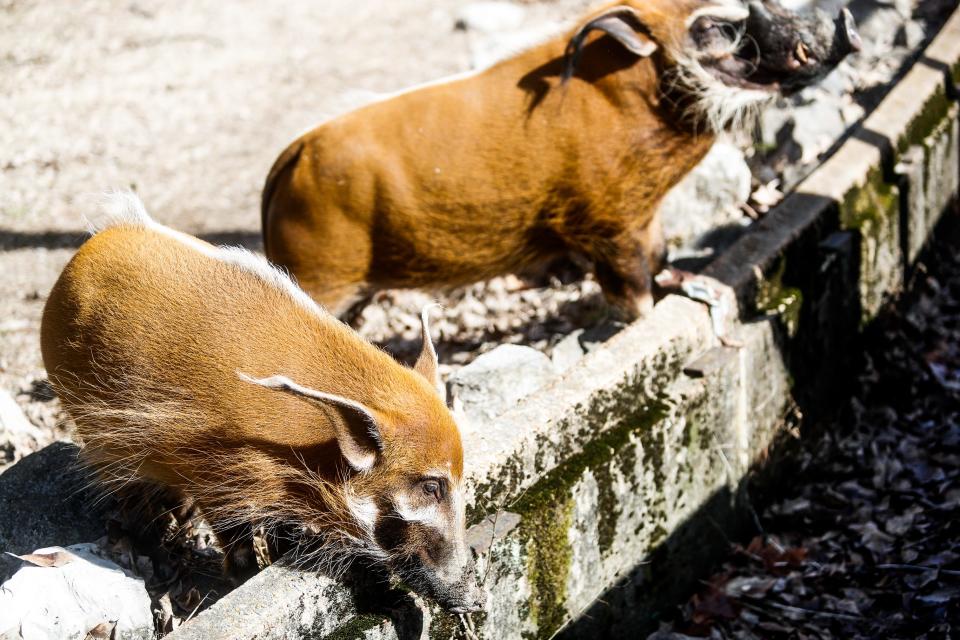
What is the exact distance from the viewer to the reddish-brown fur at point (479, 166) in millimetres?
4453

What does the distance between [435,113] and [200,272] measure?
161 centimetres

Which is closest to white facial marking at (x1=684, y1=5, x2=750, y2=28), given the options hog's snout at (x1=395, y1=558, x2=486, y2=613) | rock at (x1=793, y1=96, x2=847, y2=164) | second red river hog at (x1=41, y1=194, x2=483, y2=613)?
rock at (x1=793, y1=96, x2=847, y2=164)

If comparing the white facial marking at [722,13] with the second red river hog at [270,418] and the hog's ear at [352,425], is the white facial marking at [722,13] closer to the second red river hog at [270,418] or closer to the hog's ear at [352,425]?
the second red river hog at [270,418]

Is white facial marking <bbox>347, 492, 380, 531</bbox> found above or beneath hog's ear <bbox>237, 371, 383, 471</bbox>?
beneath

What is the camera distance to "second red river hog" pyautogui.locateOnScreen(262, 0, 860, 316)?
4457 mm

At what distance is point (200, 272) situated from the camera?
3.21 m

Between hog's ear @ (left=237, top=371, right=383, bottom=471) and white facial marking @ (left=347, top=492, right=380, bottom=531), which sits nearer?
hog's ear @ (left=237, top=371, right=383, bottom=471)

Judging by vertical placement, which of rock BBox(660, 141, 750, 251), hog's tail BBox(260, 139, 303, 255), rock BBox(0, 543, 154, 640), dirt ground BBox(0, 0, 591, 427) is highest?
hog's tail BBox(260, 139, 303, 255)

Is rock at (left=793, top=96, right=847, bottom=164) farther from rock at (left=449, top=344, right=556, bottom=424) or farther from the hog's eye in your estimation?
the hog's eye

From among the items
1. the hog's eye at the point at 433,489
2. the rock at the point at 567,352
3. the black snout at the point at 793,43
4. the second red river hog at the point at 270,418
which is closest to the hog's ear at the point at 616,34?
the black snout at the point at 793,43

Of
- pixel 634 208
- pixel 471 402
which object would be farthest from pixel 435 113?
pixel 471 402

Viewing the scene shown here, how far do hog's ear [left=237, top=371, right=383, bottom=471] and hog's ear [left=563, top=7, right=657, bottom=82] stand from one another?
2208 millimetres

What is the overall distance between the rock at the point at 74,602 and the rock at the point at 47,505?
0.37 m

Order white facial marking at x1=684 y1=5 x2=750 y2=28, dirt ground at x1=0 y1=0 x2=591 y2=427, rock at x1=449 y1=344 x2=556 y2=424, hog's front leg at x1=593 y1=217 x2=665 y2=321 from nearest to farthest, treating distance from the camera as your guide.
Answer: rock at x1=449 y1=344 x2=556 y2=424
white facial marking at x1=684 y1=5 x2=750 y2=28
hog's front leg at x1=593 y1=217 x2=665 y2=321
dirt ground at x1=0 y1=0 x2=591 y2=427
